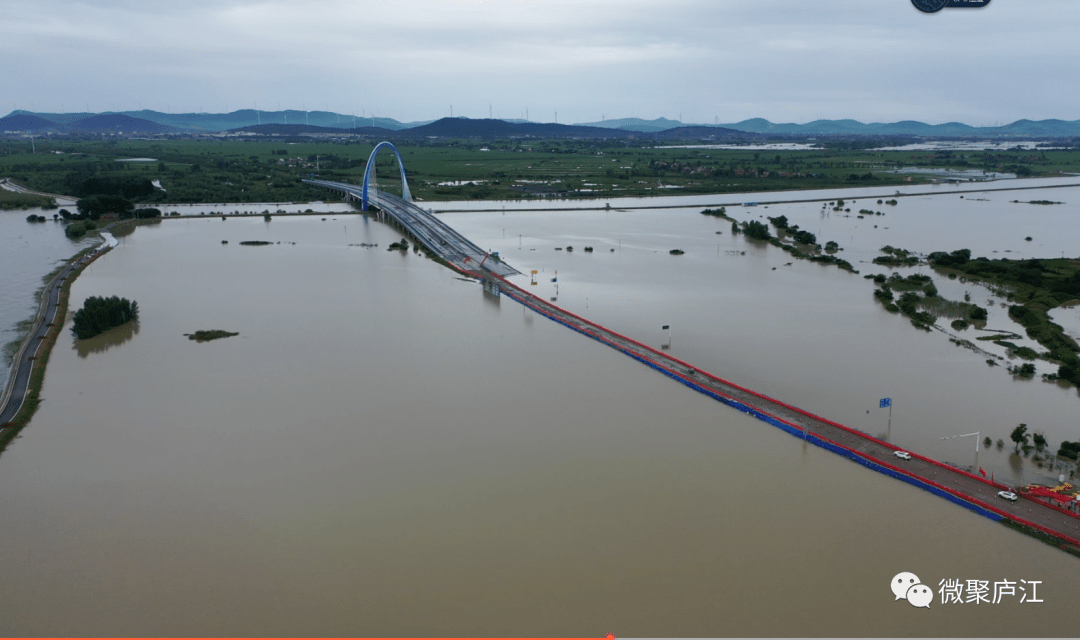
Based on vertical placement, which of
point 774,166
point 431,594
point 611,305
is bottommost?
point 431,594

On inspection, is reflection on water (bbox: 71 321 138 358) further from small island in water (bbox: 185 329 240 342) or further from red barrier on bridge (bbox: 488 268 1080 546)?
red barrier on bridge (bbox: 488 268 1080 546)

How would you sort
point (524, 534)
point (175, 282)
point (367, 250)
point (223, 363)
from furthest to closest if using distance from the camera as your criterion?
point (367, 250), point (175, 282), point (223, 363), point (524, 534)

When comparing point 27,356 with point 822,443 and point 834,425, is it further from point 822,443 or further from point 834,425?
point 834,425

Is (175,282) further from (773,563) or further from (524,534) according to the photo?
(773,563)

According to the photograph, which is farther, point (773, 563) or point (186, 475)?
point (186, 475)

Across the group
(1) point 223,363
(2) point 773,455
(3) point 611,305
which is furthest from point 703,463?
(1) point 223,363

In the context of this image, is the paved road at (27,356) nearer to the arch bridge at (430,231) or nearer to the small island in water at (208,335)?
the small island in water at (208,335)

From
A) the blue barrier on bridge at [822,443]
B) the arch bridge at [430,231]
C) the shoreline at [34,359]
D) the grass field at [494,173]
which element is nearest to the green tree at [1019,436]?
the blue barrier on bridge at [822,443]

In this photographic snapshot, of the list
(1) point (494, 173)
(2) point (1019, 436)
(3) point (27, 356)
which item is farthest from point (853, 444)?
(1) point (494, 173)
